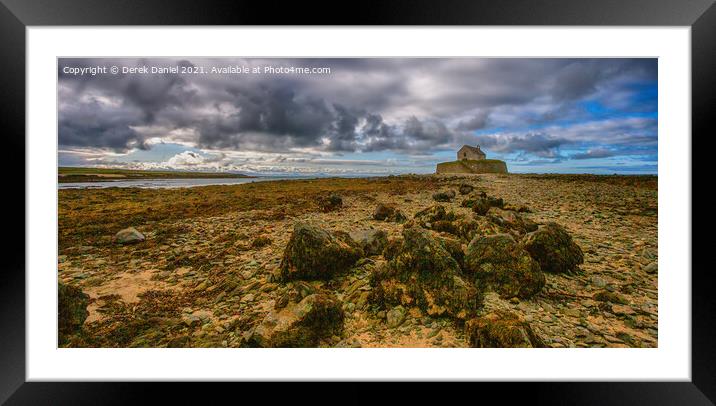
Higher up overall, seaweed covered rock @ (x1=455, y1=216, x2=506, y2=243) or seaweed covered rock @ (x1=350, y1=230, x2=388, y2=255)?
seaweed covered rock @ (x1=455, y1=216, x2=506, y2=243)

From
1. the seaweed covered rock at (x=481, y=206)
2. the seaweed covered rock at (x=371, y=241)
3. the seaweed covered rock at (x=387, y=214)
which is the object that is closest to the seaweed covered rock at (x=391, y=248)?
the seaweed covered rock at (x=371, y=241)

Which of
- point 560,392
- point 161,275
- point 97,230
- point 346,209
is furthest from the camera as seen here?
point 346,209

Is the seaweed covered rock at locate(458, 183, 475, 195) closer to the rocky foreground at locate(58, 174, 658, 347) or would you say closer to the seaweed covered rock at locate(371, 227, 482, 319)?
the rocky foreground at locate(58, 174, 658, 347)

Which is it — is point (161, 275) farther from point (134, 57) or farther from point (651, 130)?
point (651, 130)

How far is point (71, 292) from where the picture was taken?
2.87 metres

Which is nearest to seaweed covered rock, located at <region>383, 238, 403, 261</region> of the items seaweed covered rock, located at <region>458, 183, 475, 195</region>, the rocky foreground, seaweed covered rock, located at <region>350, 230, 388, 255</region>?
the rocky foreground

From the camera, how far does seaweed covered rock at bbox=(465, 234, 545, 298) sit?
265 centimetres

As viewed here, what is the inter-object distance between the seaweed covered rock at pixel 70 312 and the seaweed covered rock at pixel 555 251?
203 inches

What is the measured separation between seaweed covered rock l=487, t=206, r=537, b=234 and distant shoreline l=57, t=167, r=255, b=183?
403cm

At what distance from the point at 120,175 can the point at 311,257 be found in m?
2.97

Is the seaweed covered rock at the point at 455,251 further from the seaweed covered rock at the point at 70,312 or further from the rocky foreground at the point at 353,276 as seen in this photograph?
the seaweed covered rock at the point at 70,312

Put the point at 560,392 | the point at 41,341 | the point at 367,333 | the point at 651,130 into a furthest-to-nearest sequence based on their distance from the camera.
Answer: the point at 651,130, the point at 41,341, the point at 560,392, the point at 367,333
